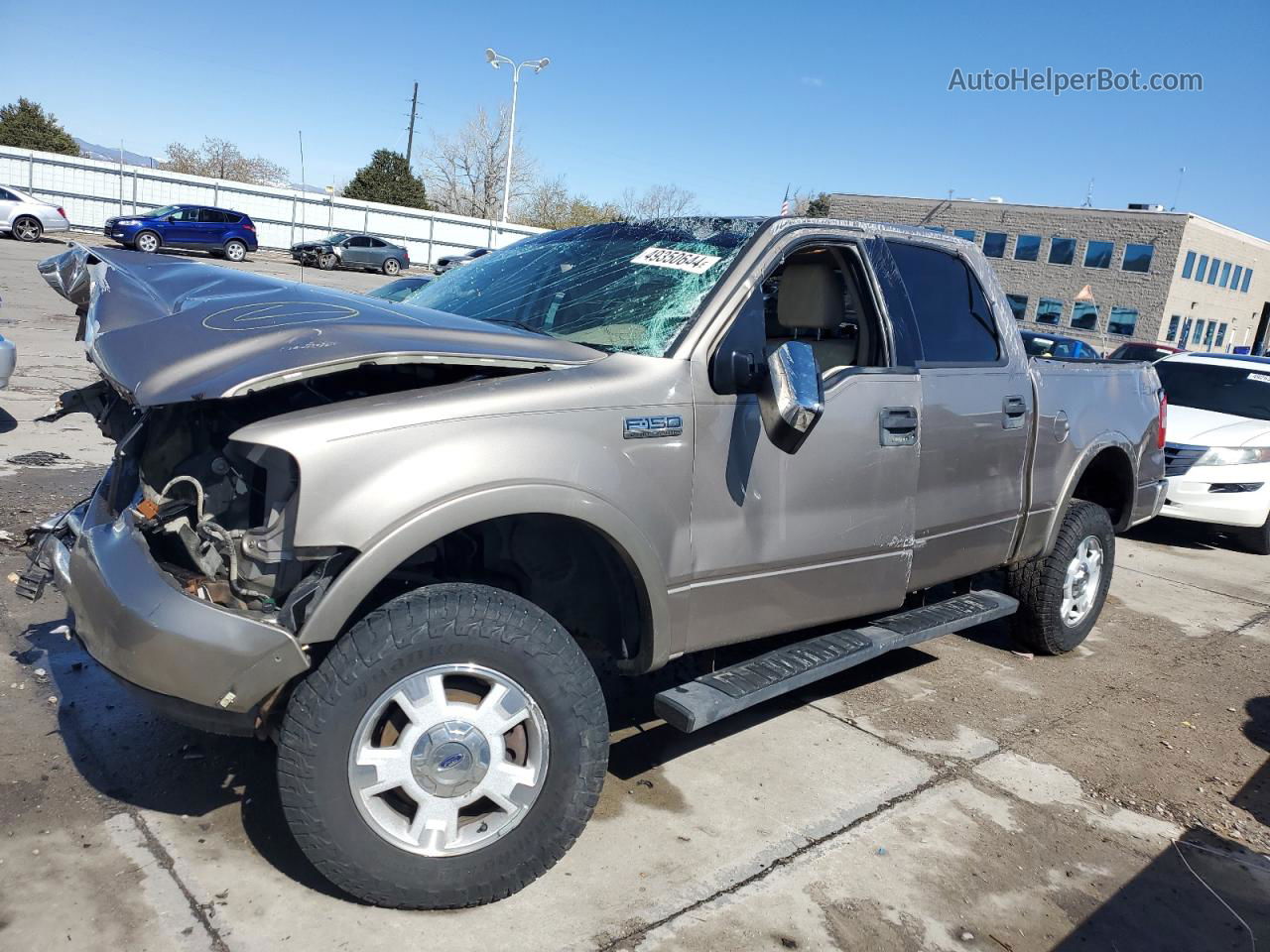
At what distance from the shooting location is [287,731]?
238cm

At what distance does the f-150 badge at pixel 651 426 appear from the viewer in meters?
2.84

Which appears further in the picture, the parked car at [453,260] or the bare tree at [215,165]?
the bare tree at [215,165]

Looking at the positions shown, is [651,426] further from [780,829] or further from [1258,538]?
[1258,538]

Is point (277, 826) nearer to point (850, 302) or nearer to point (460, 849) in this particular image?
point (460, 849)

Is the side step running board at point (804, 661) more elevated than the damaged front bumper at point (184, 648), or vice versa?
the damaged front bumper at point (184, 648)

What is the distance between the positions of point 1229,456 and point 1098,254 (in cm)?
4422

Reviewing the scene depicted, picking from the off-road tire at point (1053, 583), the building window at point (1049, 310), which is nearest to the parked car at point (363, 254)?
the off-road tire at point (1053, 583)

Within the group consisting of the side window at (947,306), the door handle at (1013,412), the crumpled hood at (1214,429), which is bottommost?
the crumpled hood at (1214,429)

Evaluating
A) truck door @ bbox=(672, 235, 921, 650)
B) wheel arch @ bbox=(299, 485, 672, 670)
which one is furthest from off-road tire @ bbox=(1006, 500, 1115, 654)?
wheel arch @ bbox=(299, 485, 672, 670)

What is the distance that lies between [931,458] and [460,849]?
2.32m

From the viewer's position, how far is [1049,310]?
48938 millimetres

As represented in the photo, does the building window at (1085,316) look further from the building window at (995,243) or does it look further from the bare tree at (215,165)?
the bare tree at (215,165)

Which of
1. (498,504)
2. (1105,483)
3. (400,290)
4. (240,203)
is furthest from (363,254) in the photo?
(498,504)

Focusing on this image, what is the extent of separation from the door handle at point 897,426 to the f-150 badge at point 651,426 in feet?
3.24
